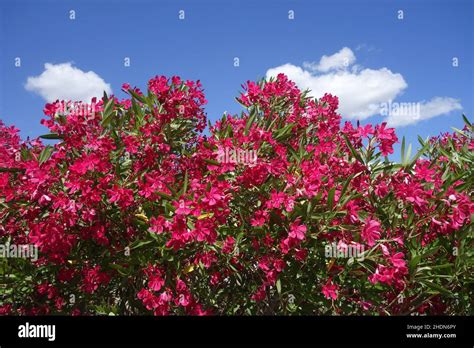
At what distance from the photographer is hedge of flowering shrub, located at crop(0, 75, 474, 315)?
305 centimetres

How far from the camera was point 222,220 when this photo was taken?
2.99 m

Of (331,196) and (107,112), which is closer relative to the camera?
(331,196)

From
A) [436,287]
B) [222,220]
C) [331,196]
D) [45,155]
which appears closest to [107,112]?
[45,155]

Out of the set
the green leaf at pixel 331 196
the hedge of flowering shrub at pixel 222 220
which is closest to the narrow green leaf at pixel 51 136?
the hedge of flowering shrub at pixel 222 220

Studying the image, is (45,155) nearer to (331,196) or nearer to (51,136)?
(51,136)

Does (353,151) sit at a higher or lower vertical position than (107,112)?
lower

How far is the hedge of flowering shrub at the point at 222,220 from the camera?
3053 millimetres

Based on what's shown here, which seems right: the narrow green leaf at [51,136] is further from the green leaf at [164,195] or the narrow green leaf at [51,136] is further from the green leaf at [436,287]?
the green leaf at [436,287]

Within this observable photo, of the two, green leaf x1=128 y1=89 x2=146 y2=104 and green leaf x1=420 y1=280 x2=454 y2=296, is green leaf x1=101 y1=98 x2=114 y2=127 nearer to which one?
green leaf x1=128 y1=89 x2=146 y2=104

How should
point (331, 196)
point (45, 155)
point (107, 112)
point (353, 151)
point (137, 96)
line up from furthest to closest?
point (137, 96)
point (107, 112)
point (353, 151)
point (45, 155)
point (331, 196)

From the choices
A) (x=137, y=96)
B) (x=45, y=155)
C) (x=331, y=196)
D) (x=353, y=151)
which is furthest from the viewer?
(x=137, y=96)

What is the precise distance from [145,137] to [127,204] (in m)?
0.57
